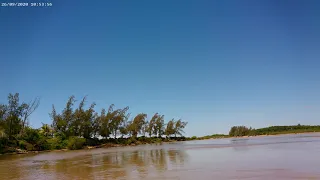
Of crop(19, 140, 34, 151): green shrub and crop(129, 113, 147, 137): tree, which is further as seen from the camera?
crop(129, 113, 147, 137): tree

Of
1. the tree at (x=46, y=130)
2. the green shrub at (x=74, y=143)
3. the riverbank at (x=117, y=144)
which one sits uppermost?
the tree at (x=46, y=130)

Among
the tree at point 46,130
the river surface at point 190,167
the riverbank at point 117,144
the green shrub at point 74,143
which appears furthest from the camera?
the tree at point 46,130

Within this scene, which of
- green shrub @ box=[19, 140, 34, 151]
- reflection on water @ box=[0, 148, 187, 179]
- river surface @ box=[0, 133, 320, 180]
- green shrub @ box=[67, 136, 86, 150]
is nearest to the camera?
river surface @ box=[0, 133, 320, 180]

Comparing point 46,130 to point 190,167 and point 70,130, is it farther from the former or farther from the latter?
point 190,167

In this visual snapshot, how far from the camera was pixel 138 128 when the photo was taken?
236 feet

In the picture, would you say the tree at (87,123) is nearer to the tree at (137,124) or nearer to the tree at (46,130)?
the tree at (46,130)

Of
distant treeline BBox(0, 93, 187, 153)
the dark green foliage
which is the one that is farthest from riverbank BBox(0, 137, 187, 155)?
the dark green foliage

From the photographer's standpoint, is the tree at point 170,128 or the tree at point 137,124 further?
the tree at point 170,128

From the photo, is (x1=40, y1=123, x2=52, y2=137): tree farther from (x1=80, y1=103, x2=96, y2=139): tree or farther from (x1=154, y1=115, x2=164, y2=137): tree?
(x1=154, y1=115, x2=164, y2=137): tree

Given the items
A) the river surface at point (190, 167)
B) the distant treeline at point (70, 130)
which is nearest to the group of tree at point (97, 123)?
the distant treeline at point (70, 130)

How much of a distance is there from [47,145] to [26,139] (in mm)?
4023

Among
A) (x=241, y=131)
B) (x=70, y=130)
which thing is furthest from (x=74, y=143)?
(x=241, y=131)

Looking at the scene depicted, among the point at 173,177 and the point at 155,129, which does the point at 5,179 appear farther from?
the point at 155,129

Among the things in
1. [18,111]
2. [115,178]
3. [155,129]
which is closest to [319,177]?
[115,178]
